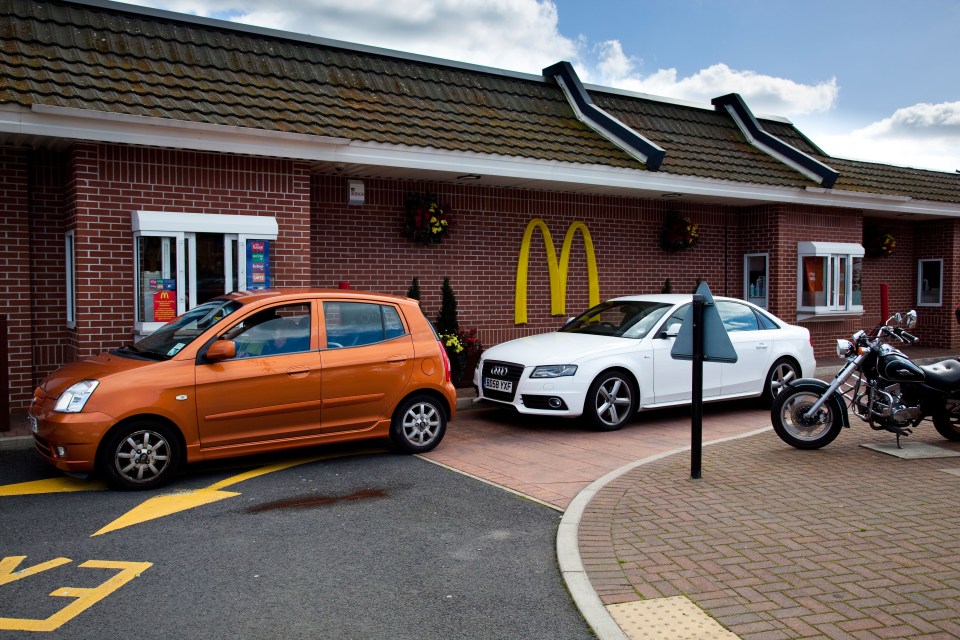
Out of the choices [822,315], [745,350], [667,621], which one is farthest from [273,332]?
[822,315]

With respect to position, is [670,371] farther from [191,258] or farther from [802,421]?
[191,258]

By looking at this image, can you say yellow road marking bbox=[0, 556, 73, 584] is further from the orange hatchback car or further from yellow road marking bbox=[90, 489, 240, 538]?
the orange hatchback car

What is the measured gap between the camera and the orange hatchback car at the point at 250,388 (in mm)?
6375

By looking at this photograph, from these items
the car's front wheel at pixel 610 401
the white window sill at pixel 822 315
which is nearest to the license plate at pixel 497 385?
the car's front wheel at pixel 610 401

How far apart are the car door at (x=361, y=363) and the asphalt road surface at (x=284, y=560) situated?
654 millimetres

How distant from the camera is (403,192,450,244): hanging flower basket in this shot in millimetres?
11828

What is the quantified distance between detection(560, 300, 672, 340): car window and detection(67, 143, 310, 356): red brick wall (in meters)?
3.98

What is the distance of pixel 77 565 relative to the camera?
480 centimetres

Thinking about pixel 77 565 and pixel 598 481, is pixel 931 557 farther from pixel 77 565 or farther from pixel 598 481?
pixel 77 565

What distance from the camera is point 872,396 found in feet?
25.3

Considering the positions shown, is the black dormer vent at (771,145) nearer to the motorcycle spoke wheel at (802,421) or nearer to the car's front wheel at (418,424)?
the motorcycle spoke wheel at (802,421)

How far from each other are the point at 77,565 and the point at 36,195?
625 centimetres

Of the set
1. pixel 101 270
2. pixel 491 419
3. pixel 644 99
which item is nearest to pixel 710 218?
pixel 644 99

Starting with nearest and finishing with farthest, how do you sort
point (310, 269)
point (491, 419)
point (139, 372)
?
1. point (139, 372)
2. point (491, 419)
3. point (310, 269)
